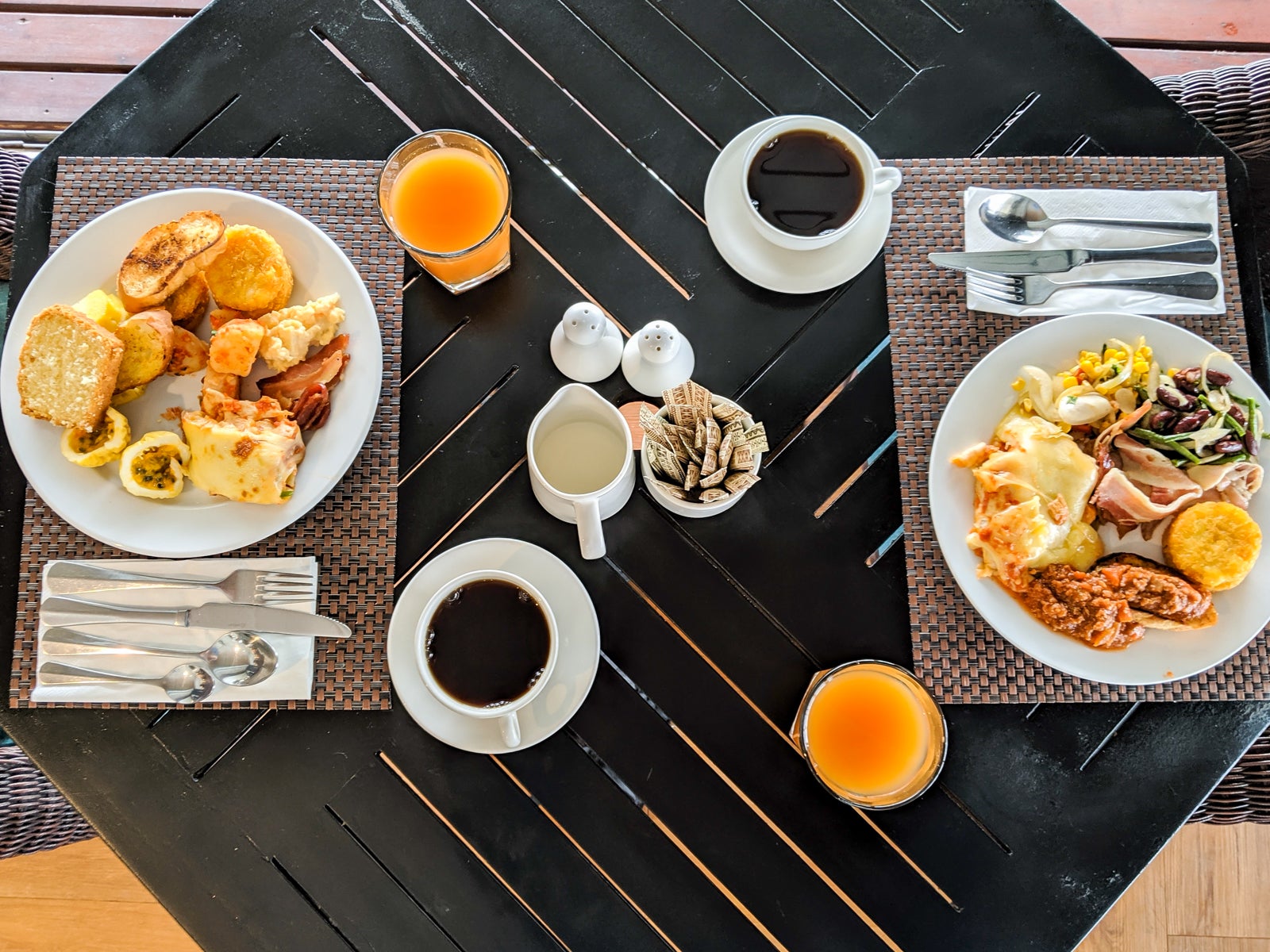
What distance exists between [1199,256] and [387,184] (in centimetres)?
125

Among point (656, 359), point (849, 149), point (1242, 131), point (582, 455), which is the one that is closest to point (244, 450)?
point (582, 455)

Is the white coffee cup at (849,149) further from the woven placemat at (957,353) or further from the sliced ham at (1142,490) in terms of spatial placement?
the sliced ham at (1142,490)

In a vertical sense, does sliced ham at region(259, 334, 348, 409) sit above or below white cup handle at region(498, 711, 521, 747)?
above

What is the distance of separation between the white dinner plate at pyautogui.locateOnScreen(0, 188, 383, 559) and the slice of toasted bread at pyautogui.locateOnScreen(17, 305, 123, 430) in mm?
47

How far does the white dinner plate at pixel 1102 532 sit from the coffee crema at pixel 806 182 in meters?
0.31

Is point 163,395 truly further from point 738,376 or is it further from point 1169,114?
point 1169,114

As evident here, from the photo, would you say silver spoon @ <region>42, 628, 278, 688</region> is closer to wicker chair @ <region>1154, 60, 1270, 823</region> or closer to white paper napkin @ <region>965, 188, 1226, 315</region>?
white paper napkin @ <region>965, 188, 1226, 315</region>

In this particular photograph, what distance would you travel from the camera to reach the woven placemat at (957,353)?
1.22 meters

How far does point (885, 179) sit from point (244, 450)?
0.97 metres

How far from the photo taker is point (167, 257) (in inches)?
45.8

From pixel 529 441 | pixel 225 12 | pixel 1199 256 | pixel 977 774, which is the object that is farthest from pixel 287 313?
pixel 1199 256

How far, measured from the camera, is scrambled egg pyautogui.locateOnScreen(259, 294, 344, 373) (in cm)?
117

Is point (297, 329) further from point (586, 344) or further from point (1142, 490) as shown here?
point (1142, 490)

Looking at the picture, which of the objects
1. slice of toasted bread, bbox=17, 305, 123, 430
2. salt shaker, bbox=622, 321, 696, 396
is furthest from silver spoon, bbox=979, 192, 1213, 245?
slice of toasted bread, bbox=17, 305, 123, 430
